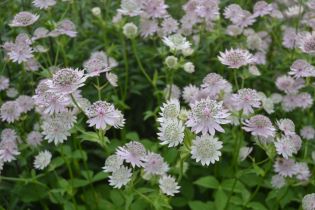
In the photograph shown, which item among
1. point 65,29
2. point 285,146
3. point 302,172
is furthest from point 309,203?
point 65,29

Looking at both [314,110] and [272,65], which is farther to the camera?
[272,65]

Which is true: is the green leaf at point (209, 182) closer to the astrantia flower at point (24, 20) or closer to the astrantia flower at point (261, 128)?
the astrantia flower at point (261, 128)

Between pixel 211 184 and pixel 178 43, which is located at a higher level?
pixel 178 43

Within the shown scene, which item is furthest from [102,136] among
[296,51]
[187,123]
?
[296,51]

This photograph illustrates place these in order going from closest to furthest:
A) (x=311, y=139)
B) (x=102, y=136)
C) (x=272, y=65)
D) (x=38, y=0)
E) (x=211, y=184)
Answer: (x=102, y=136)
(x=211, y=184)
(x=38, y=0)
(x=311, y=139)
(x=272, y=65)

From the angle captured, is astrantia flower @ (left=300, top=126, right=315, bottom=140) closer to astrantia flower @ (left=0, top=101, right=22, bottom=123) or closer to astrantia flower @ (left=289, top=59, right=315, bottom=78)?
astrantia flower @ (left=289, top=59, right=315, bottom=78)

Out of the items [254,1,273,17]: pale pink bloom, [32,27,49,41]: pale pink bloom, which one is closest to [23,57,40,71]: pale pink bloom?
[32,27,49,41]: pale pink bloom

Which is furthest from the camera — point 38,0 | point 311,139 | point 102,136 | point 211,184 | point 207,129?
point 311,139

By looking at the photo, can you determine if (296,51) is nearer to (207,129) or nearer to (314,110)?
(314,110)
